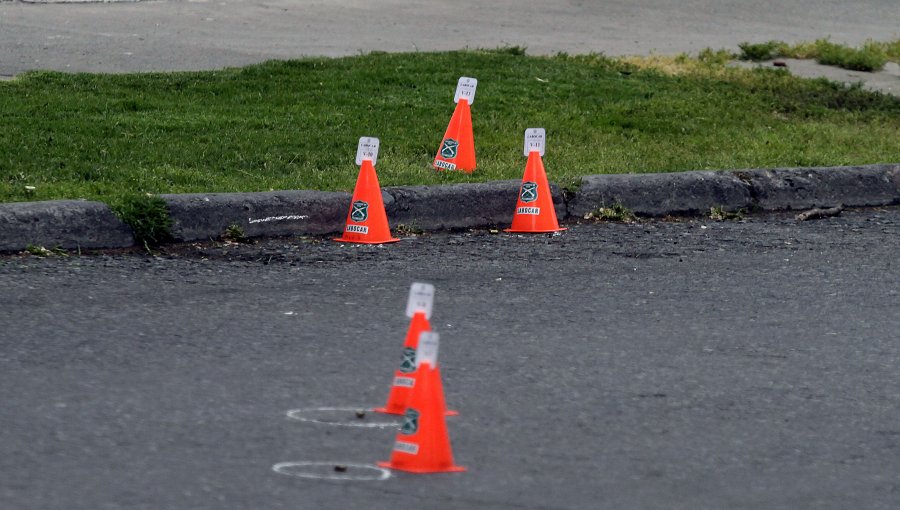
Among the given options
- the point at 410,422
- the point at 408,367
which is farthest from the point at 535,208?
the point at 410,422

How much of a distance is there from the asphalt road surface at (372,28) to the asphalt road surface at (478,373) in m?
4.99

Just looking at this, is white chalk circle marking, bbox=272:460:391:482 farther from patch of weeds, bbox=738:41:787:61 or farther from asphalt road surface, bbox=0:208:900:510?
patch of weeds, bbox=738:41:787:61

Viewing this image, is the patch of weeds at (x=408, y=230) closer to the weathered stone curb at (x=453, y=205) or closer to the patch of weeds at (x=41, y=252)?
the weathered stone curb at (x=453, y=205)

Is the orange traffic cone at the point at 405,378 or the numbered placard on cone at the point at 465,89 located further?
the numbered placard on cone at the point at 465,89

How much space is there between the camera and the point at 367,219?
755 centimetres

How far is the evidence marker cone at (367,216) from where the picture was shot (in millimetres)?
7562

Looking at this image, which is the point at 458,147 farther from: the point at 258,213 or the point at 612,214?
the point at 258,213

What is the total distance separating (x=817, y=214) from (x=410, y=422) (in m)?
5.42

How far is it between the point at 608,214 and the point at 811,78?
15.6ft

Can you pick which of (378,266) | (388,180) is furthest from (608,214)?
(378,266)

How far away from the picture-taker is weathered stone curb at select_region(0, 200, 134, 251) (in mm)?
6891

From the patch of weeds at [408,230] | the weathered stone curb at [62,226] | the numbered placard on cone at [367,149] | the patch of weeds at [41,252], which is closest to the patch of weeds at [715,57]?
the patch of weeds at [408,230]

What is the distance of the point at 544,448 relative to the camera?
4.40 metres

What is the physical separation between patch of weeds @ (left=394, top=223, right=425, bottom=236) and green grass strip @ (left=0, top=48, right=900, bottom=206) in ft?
1.31
